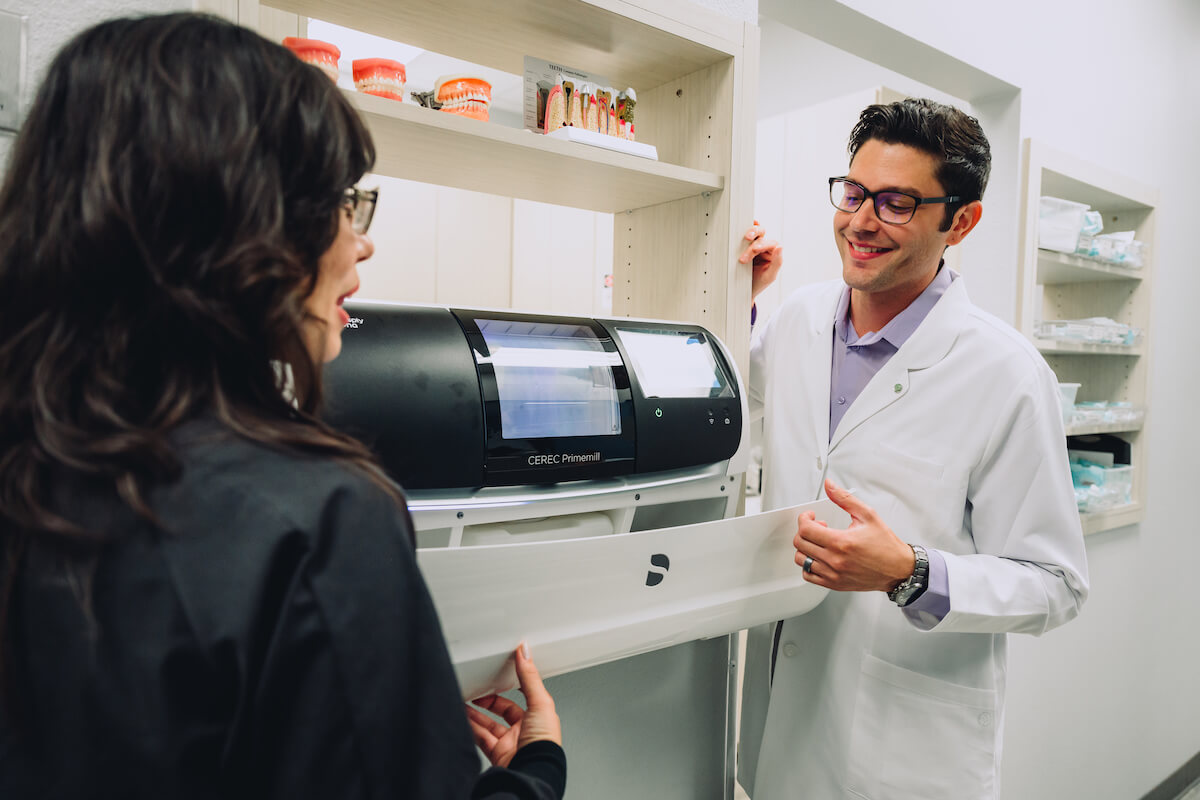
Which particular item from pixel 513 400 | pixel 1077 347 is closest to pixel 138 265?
pixel 513 400

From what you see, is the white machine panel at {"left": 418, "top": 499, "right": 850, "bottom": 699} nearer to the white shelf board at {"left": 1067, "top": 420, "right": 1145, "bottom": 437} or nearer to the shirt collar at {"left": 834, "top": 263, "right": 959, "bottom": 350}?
the shirt collar at {"left": 834, "top": 263, "right": 959, "bottom": 350}

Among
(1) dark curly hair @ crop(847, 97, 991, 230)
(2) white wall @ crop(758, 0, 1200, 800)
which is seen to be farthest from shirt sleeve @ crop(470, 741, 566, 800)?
(2) white wall @ crop(758, 0, 1200, 800)

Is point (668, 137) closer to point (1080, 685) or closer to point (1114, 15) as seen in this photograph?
point (1114, 15)

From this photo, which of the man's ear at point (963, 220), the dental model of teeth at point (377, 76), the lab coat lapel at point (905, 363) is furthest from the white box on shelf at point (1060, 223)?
the dental model of teeth at point (377, 76)

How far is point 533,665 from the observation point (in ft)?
2.53

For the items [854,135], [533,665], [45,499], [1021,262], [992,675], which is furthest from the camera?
[1021,262]

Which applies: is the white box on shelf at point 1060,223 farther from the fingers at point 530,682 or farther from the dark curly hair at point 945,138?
the fingers at point 530,682

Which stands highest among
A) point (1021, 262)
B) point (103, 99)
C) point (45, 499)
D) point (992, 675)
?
point (1021, 262)

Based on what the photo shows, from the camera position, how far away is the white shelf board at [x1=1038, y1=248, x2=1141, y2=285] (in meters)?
2.29

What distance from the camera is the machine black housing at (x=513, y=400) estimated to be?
0.77m

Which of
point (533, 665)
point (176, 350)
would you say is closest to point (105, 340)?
point (176, 350)

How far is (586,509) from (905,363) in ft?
2.16

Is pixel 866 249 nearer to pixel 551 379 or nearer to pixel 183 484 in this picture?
pixel 551 379

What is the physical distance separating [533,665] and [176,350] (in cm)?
48
